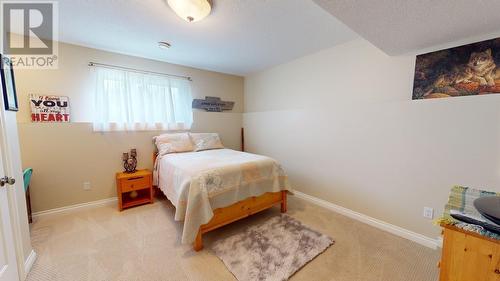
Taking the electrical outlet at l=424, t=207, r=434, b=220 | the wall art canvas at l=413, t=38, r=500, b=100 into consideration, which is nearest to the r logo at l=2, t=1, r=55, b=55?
the wall art canvas at l=413, t=38, r=500, b=100

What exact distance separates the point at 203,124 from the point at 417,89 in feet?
10.7

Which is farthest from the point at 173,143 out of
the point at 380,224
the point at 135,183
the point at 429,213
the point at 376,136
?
the point at 429,213

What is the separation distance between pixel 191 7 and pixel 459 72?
8.33 feet

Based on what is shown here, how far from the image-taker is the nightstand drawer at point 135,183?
269 cm

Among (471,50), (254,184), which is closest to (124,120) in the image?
(254,184)

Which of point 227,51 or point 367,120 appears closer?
point 367,120

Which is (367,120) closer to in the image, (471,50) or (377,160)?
(377,160)

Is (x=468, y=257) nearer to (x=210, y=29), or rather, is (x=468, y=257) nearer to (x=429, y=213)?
(x=429, y=213)

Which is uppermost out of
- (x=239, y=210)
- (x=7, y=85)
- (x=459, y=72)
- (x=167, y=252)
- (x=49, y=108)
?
(x=459, y=72)

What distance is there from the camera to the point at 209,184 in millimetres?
1972

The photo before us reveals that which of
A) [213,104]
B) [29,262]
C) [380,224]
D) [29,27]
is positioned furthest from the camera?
[213,104]

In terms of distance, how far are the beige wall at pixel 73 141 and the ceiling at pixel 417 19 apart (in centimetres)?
301

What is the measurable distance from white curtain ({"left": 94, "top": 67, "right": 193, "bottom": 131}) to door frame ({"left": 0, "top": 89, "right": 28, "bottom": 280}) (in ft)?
4.72

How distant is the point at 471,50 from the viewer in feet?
5.70
